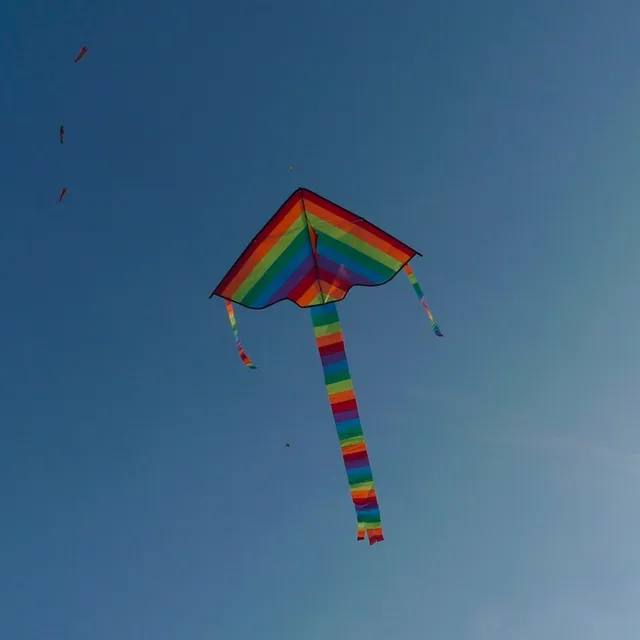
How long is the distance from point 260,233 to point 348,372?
73.6 inches

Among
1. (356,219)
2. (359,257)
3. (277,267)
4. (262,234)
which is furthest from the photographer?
(359,257)

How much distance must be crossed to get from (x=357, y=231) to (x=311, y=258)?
63cm

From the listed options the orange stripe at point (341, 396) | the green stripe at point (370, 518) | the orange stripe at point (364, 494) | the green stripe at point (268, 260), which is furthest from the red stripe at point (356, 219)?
the green stripe at point (370, 518)

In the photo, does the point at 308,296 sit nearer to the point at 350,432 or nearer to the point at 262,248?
the point at 262,248

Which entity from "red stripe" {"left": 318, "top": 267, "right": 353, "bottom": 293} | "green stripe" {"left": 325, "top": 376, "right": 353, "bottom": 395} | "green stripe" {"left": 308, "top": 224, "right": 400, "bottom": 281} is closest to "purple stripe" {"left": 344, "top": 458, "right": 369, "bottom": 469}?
"green stripe" {"left": 325, "top": 376, "right": 353, "bottom": 395}

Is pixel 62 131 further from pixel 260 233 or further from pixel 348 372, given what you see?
pixel 348 372

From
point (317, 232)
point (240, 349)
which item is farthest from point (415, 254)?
point (240, 349)

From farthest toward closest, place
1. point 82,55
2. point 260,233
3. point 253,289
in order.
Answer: point 82,55, point 253,289, point 260,233

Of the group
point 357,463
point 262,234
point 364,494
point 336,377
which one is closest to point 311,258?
point 262,234

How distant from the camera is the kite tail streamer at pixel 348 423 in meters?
6.56

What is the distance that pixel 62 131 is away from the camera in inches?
399

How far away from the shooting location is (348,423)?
6.66 m

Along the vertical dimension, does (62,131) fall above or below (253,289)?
above

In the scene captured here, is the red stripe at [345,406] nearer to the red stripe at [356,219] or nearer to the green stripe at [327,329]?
the green stripe at [327,329]
